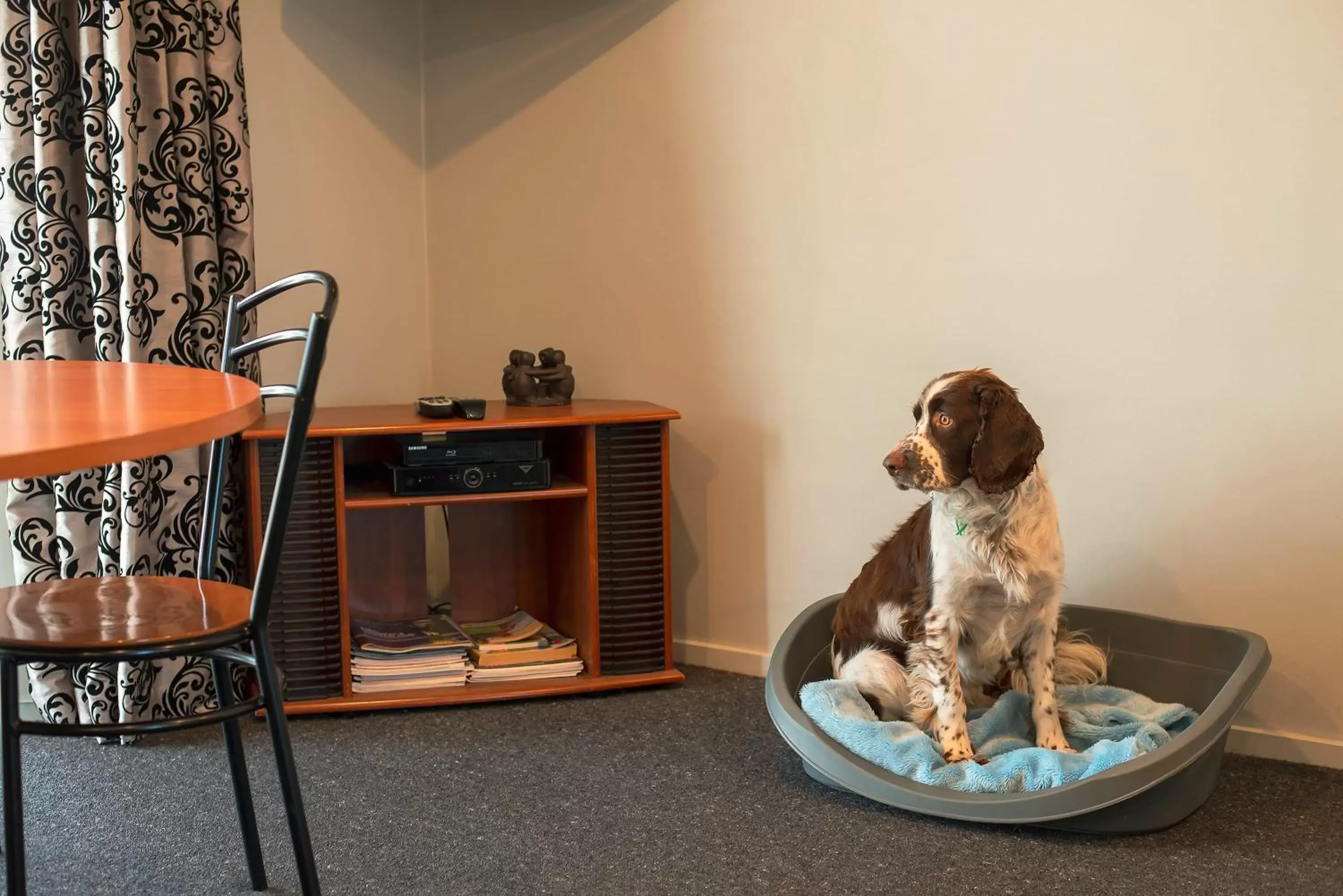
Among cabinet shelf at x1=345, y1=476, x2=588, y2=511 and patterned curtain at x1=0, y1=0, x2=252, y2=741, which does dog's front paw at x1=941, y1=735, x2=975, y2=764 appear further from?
patterned curtain at x1=0, y1=0, x2=252, y2=741

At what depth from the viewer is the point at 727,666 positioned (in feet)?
10.2

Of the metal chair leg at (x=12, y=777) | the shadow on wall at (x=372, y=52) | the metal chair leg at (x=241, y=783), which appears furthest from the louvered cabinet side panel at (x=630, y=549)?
the metal chair leg at (x=12, y=777)

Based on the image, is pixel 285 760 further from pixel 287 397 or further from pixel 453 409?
pixel 453 409

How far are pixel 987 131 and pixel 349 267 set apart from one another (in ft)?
5.68

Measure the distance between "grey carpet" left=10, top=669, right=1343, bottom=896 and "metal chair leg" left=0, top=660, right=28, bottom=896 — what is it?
18.2 inches

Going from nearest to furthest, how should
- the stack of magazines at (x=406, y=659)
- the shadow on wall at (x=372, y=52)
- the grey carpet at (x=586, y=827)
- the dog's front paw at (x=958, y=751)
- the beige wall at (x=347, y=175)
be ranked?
the grey carpet at (x=586, y=827), the dog's front paw at (x=958, y=751), the stack of magazines at (x=406, y=659), the beige wall at (x=347, y=175), the shadow on wall at (x=372, y=52)

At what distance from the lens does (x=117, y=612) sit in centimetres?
167

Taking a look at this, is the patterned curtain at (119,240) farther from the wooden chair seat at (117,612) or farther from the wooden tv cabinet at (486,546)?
the wooden chair seat at (117,612)

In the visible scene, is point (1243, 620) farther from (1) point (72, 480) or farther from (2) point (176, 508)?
(1) point (72, 480)

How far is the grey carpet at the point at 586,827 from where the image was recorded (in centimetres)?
196

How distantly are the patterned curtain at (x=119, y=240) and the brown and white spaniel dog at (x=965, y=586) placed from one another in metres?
1.49

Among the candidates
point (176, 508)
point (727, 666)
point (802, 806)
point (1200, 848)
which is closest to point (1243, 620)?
point (1200, 848)

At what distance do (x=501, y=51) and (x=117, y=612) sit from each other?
2.14 metres

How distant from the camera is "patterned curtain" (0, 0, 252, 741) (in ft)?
8.16
